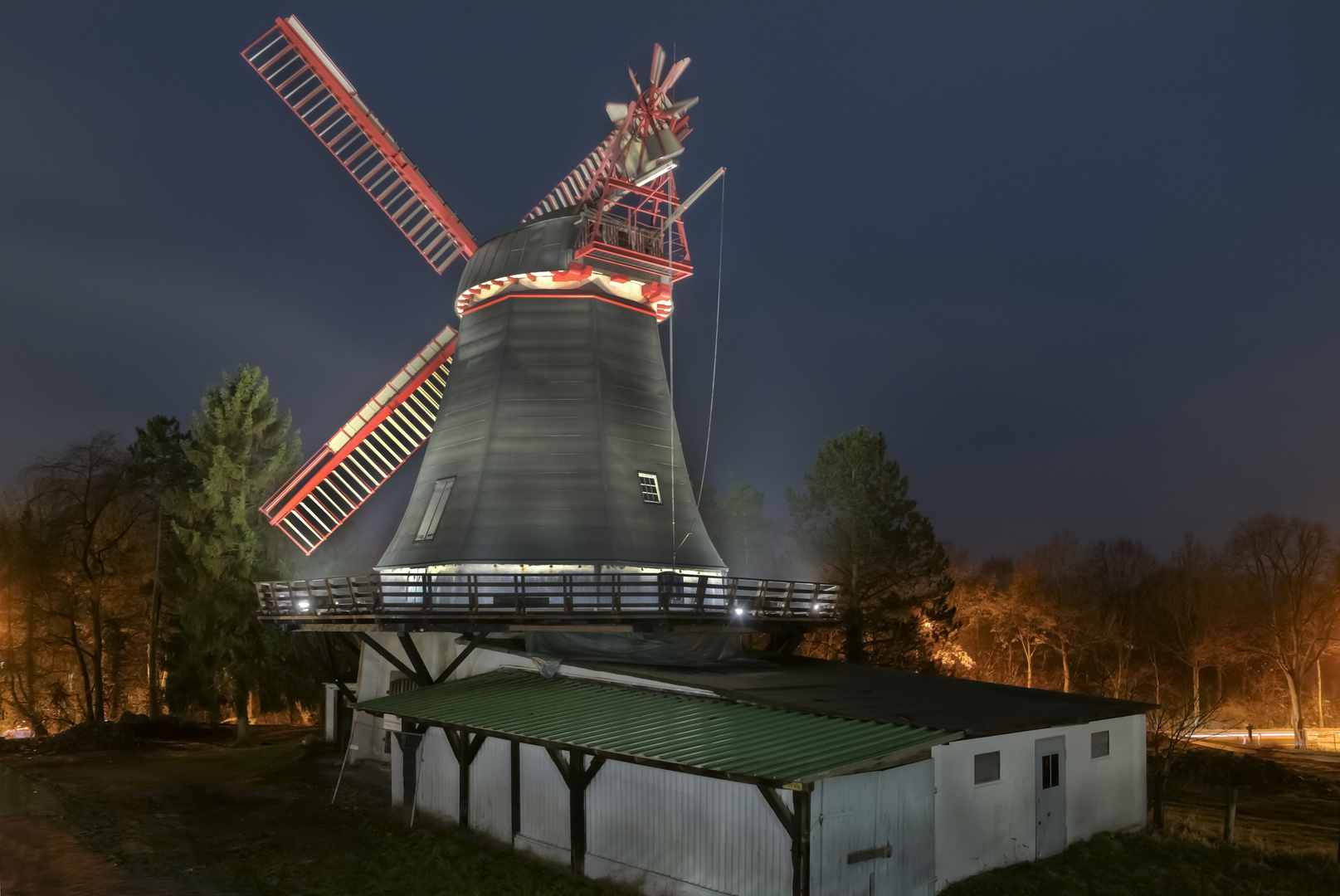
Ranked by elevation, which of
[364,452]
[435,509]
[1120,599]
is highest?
[364,452]

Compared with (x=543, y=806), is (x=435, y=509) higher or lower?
higher

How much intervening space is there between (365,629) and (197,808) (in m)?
4.90

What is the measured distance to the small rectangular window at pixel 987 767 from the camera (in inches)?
548

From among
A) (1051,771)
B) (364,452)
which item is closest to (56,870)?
(364,452)

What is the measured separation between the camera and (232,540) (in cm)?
3130

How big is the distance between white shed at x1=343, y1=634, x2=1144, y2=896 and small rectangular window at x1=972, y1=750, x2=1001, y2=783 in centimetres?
4

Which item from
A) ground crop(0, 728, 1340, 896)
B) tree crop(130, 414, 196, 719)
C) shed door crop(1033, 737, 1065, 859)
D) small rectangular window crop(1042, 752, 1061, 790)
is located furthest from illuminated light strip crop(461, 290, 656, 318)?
tree crop(130, 414, 196, 719)

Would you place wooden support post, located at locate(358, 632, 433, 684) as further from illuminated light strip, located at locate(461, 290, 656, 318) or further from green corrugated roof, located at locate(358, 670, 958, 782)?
illuminated light strip, located at locate(461, 290, 656, 318)

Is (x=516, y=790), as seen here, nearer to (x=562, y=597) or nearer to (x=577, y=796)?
(x=577, y=796)

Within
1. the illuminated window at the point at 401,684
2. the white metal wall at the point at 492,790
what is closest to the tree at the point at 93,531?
the illuminated window at the point at 401,684

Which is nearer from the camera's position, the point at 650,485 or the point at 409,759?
the point at 409,759

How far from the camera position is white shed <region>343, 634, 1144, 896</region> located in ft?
38.4

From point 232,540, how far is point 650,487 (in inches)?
657

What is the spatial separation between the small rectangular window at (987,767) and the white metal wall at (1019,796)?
0.08 m
